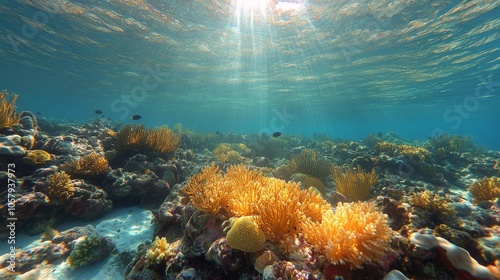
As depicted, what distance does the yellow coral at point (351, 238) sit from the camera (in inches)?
103

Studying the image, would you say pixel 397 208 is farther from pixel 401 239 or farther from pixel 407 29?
pixel 407 29

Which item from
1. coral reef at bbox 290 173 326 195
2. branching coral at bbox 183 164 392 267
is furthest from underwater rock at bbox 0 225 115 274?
coral reef at bbox 290 173 326 195

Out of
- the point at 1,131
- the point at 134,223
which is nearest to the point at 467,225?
the point at 134,223

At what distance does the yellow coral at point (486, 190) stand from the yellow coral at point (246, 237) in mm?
8050

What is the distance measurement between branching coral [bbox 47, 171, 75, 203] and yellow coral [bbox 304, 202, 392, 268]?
6.34 m

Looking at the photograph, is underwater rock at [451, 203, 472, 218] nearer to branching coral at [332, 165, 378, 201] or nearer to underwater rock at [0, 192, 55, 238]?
branching coral at [332, 165, 378, 201]

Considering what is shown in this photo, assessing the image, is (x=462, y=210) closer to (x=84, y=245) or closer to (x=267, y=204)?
(x=267, y=204)

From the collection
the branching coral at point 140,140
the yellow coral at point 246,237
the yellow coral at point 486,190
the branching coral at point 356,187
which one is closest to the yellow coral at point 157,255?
the yellow coral at point 246,237

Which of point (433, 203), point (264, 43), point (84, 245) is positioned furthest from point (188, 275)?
point (264, 43)

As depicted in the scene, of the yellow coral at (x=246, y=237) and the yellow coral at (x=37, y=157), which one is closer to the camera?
the yellow coral at (x=246, y=237)

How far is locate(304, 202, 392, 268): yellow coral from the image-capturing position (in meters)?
2.62

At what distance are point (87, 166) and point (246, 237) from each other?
262 inches

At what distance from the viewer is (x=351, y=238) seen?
8.77 ft

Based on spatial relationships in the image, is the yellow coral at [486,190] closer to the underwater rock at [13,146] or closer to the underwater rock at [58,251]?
the underwater rock at [58,251]
